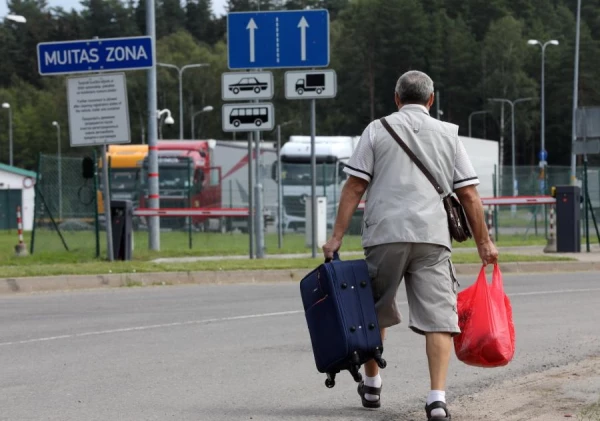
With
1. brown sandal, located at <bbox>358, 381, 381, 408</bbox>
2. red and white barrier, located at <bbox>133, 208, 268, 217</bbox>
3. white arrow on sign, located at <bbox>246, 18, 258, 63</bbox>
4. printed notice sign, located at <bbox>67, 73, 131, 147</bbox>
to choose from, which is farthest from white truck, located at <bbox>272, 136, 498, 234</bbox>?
brown sandal, located at <bbox>358, 381, 381, 408</bbox>

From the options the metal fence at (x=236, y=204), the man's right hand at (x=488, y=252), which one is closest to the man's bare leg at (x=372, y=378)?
the man's right hand at (x=488, y=252)

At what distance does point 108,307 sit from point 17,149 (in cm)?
10716

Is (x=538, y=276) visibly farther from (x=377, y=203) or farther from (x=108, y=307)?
(x=377, y=203)

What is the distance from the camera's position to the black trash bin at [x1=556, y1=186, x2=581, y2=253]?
2480cm

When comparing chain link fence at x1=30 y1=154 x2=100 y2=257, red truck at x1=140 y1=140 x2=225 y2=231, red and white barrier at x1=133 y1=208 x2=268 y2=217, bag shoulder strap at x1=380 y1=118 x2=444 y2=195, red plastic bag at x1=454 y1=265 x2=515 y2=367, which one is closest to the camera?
bag shoulder strap at x1=380 y1=118 x2=444 y2=195

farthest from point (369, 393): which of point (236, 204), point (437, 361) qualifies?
point (236, 204)

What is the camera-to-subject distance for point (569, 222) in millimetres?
24859

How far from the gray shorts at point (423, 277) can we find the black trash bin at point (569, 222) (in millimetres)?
18643

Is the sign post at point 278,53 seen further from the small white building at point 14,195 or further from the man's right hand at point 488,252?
the small white building at point 14,195

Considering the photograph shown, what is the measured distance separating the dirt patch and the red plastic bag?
0.37 meters

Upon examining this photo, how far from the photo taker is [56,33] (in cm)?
12988

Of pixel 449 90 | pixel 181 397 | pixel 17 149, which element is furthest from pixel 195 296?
pixel 17 149

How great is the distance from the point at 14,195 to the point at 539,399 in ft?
212

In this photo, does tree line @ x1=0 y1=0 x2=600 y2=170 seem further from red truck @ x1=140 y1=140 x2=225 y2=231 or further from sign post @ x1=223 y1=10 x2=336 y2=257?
sign post @ x1=223 y1=10 x2=336 y2=257
